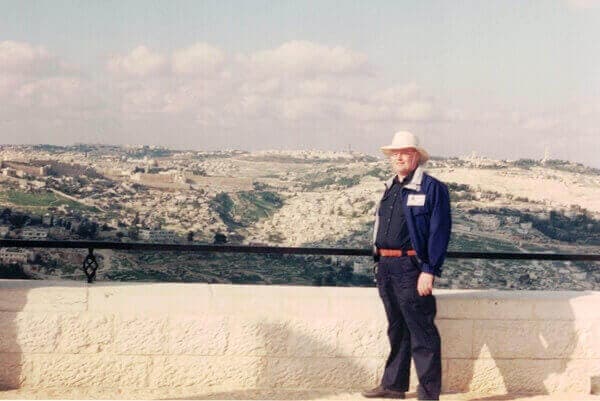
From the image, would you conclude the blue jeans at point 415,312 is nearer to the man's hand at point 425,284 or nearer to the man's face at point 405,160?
the man's hand at point 425,284

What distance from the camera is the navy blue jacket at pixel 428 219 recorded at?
3430mm

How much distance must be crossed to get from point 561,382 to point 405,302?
3.85 feet

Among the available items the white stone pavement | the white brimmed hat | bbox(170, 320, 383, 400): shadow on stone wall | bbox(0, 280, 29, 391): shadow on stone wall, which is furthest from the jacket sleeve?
bbox(0, 280, 29, 391): shadow on stone wall

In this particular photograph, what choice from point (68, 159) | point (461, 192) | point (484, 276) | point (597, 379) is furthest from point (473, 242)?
point (597, 379)

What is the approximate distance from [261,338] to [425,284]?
3.24ft

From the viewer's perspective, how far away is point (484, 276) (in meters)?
23.5

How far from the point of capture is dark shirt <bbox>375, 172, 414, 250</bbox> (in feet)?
11.7

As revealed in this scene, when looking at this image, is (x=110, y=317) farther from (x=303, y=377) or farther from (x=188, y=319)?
(x=303, y=377)

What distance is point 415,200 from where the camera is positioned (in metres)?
3.50

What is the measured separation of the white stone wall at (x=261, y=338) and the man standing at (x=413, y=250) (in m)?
0.31

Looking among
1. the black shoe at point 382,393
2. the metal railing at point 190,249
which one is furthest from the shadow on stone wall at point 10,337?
the black shoe at point 382,393

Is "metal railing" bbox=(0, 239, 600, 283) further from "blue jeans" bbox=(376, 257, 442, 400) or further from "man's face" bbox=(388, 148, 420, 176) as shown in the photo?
"man's face" bbox=(388, 148, 420, 176)

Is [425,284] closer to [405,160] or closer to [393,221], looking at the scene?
[393,221]

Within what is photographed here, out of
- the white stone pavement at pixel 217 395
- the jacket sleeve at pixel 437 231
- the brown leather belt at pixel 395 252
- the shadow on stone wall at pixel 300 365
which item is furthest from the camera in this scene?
the shadow on stone wall at pixel 300 365
